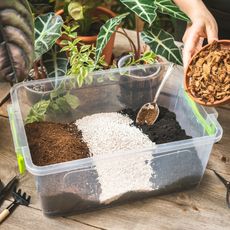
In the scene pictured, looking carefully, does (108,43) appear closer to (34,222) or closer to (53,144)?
(53,144)

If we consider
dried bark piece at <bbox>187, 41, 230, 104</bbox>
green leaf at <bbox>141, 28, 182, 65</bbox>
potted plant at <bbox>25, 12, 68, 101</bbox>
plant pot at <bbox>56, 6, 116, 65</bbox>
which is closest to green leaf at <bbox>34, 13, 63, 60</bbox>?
potted plant at <bbox>25, 12, 68, 101</bbox>

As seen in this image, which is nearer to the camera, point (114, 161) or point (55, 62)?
point (114, 161)

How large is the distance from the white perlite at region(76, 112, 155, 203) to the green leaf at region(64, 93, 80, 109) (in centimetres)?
5

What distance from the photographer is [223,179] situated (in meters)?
0.90

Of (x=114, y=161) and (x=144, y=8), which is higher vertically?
(x=144, y=8)

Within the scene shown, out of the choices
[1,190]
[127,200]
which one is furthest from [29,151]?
[127,200]

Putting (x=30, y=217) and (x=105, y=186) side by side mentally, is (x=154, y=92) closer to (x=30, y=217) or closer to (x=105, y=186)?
(x=105, y=186)

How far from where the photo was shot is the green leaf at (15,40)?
58 cm

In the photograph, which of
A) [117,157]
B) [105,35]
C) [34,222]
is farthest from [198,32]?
[34,222]

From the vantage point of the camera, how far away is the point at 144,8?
0.95 metres

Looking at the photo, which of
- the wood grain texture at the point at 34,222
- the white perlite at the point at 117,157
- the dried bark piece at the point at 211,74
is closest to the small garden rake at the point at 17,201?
the wood grain texture at the point at 34,222

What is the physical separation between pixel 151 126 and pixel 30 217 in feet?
1.16

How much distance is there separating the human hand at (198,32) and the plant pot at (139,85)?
0.54 ft

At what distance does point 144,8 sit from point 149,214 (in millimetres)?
486
